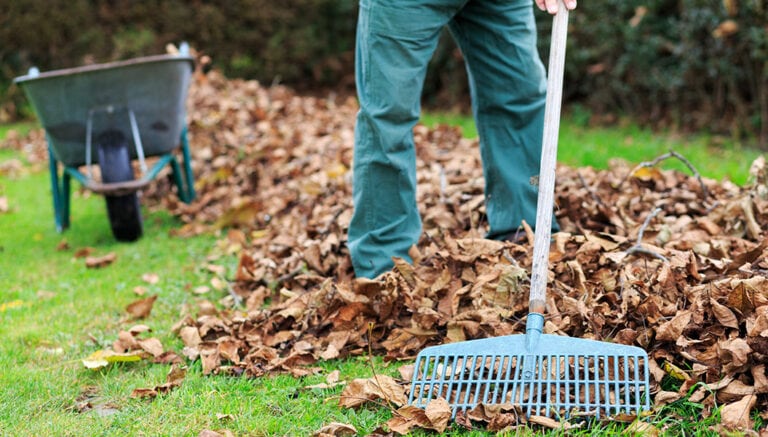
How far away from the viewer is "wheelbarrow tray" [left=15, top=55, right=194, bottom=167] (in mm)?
4062

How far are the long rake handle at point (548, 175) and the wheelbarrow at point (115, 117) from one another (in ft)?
8.06

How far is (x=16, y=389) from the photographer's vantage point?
2.43 m

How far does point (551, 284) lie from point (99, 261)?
2376mm

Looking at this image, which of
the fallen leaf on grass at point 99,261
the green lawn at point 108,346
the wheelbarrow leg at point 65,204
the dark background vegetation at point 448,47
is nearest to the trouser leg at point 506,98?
the green lawn at point 108,346

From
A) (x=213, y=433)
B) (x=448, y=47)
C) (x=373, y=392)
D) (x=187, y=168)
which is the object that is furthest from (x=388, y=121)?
(x=448, y=47)

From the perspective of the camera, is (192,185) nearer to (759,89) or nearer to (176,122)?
(176,122)

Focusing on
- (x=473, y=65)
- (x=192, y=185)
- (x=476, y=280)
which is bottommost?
(x=192, y=185)

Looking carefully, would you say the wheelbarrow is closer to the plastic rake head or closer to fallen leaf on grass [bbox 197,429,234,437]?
fallen leaf on grass [bbox 197,429,234,437]

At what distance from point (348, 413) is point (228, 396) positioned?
15.4 inches

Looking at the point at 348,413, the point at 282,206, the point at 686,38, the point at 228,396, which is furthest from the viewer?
the point at 686,38

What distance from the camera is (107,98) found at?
4.19 metres

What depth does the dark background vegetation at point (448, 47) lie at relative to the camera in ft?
19.9

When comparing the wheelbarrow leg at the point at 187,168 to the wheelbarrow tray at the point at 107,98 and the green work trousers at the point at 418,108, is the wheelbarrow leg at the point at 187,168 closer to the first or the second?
the wheelbarrow tray at the point at 107,98

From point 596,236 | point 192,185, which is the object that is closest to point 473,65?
point 596,236
